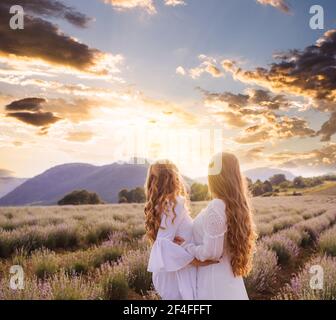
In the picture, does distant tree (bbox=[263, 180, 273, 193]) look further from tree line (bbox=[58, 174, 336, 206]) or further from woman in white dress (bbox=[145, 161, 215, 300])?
woman in white dress (bbox=[145, 161, 215, 300])

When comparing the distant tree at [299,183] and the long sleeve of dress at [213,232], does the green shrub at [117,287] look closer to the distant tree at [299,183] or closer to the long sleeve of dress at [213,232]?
the long sleeve of dress at [213,232]

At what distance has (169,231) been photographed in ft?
12.1

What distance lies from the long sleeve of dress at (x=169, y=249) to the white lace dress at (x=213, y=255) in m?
0.09

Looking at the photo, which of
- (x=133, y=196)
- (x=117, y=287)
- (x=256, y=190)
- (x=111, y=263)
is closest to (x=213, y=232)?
(x=117, y=287)

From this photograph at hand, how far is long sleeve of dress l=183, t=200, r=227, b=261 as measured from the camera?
3.40m

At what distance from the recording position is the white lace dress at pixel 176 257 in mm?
3604

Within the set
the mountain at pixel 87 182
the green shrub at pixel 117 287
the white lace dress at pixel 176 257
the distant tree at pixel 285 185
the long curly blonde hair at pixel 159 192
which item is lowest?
the green shrub at pixel 117 287

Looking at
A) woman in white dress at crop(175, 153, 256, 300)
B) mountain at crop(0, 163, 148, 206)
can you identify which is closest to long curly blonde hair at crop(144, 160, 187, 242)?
woman in white dress at crop(175, 153, 256, 300)

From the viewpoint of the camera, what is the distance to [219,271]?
11.9 feet

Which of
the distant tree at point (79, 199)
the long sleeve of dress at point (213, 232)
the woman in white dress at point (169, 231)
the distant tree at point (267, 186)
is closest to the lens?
the long sleeve of dress at point (213, 232)

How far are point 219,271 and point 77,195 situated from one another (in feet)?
104

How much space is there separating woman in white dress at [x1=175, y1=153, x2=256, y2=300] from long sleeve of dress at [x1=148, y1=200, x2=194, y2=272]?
82mm

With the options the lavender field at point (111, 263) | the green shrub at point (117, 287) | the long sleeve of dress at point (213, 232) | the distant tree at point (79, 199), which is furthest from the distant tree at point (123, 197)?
the long sleeve of dress at point (213, 232)
